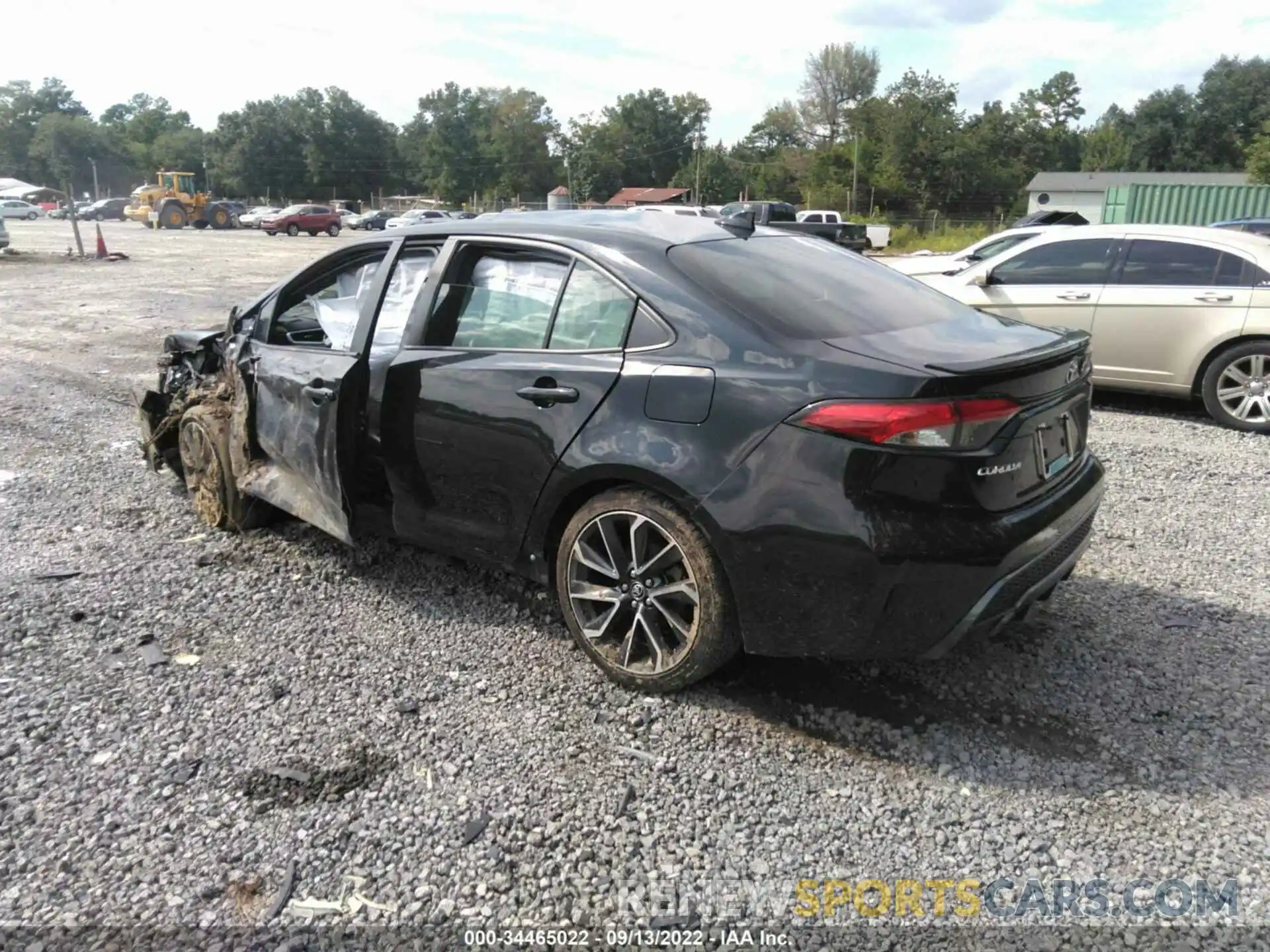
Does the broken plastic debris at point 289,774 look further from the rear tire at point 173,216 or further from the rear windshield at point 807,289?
the rear tire at point 173,216

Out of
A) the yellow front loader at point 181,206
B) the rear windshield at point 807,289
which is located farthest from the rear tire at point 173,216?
the rear windshield at point 807,289

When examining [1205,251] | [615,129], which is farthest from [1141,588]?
[615,129]

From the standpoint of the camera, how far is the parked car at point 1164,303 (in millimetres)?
7254

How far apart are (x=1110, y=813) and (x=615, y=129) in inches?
Result: 3937

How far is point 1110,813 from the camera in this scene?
276cm

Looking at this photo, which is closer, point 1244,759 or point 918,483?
point 918,483

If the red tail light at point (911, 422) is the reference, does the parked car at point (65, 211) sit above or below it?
above

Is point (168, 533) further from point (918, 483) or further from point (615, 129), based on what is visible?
point (615, 129)

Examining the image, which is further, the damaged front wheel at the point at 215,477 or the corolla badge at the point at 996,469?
the damaged front wheel at the point at 215,477

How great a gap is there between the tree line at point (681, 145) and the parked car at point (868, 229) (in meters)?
23.7

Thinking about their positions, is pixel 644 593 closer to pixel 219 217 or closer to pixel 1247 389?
pixel 1247 389

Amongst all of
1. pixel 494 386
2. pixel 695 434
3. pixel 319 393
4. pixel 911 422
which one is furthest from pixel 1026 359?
pixel 319 393

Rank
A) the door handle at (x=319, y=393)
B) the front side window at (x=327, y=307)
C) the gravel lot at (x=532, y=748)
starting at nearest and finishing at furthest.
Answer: the gravel lot at (x=532, y=748)
the door handle at (x=319, y=393)
the front side window at (x=327, y=307)

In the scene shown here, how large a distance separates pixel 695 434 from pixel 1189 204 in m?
29.4
